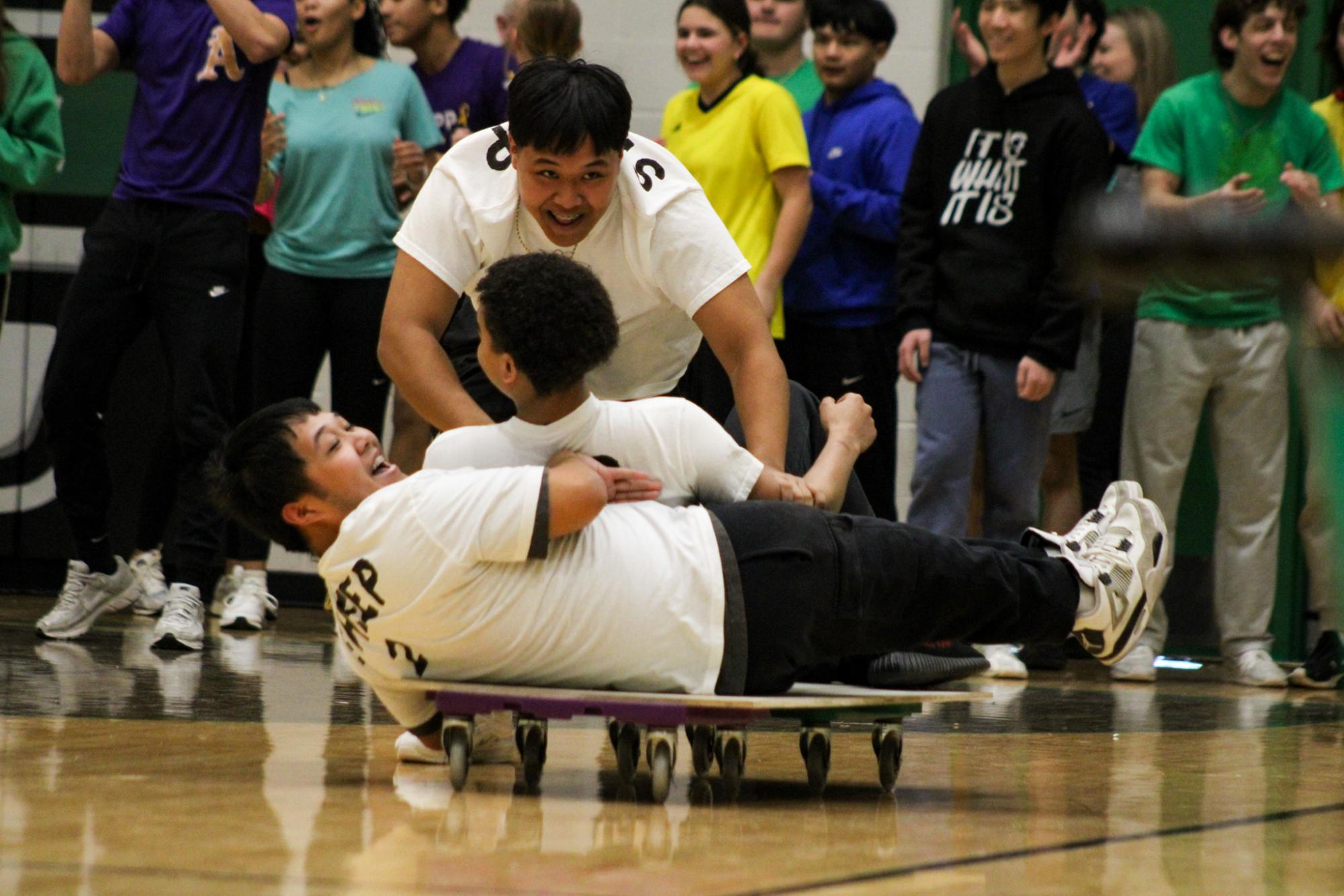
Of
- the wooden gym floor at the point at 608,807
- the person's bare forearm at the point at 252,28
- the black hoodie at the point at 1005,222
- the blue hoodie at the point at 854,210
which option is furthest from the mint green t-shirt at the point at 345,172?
the wooden gym floor at the point at 608,807

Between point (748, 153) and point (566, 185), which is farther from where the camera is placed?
point (748, 153)

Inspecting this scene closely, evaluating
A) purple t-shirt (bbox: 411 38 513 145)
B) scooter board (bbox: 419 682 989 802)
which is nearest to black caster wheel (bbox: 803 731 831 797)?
scooter board (bbox: 419 682 989 802)

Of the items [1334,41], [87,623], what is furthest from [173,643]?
[1334,41]

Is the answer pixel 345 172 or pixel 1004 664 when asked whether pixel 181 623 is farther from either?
pixel 1004 664

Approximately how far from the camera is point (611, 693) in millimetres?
2734

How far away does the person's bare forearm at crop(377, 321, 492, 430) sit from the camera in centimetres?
347

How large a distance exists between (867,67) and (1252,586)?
221cm

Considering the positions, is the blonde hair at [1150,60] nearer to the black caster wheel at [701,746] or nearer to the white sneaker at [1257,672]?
Answer: the white sneaker at [1257,672]

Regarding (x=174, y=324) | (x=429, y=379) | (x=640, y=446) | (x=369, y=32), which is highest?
(x=369, y=32)

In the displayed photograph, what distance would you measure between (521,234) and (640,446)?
0.73m

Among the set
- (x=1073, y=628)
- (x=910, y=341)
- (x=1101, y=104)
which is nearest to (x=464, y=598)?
(x=1073, y=628)

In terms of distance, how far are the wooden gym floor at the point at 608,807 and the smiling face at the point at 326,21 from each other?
249 centimetres

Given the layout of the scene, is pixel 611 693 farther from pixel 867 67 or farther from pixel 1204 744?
pixel 867 67

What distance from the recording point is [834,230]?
595 cm
